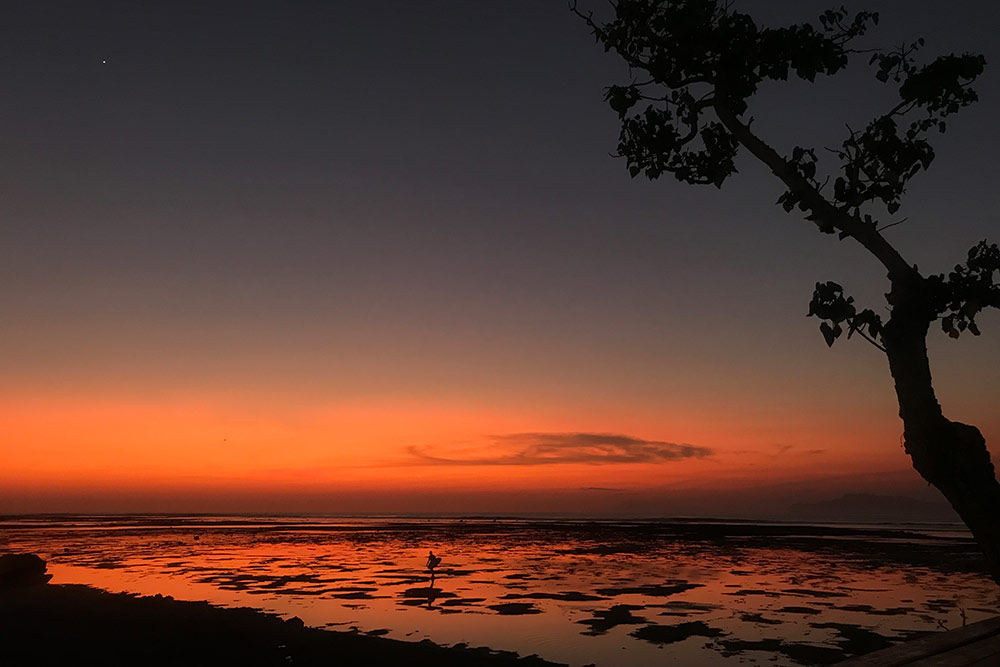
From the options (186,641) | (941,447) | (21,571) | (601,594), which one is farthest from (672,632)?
(21,571)

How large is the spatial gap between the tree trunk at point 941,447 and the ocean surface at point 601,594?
35.2 feet

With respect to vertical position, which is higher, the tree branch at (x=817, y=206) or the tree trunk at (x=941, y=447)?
the tree branch at (x=817, y=206)

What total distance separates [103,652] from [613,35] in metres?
17.0

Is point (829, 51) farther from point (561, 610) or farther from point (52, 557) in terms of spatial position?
point (52, 557)

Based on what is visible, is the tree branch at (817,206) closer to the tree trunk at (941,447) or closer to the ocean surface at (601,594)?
the tree trunk at (941,447)

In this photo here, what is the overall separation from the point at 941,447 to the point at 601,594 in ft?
70.0

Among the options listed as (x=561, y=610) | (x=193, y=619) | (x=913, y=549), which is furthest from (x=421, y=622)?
(x=913, y=549)

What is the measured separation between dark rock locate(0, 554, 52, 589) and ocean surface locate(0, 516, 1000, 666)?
1761 millimetres

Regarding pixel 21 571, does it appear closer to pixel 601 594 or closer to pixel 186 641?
pixel 186 641

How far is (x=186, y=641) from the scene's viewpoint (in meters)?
17.5

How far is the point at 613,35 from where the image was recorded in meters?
8.59

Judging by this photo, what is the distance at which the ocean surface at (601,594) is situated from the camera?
17672 millimetres

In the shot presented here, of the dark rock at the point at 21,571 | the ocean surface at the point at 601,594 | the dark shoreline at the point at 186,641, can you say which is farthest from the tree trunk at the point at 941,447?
the dark rock at the point at 21,571

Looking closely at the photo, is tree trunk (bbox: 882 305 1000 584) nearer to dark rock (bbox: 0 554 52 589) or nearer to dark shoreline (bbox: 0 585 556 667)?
dark shoreline (bbox: 0 585 556 667)
